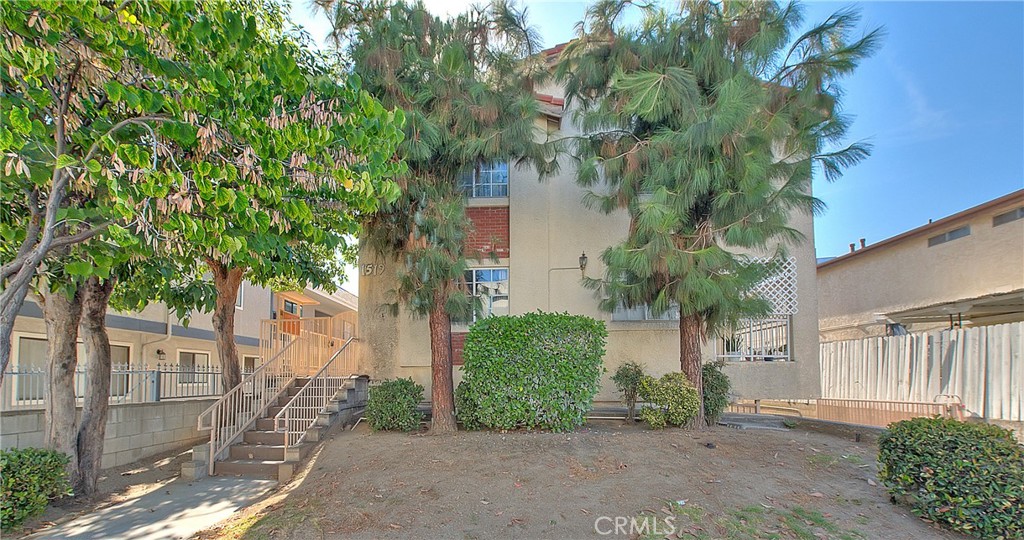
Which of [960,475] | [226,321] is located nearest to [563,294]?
[226,321]

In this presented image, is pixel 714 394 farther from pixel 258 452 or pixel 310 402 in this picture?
pixel 258 452

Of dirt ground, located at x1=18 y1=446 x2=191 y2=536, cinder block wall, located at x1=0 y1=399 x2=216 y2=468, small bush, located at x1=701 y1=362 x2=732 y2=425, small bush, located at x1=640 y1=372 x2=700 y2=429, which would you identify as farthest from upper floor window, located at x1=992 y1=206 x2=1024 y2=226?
cinder block wall, located at x1=0 y1=399 x2=216 y2=468

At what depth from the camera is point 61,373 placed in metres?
6.97

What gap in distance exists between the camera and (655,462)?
7.01 m

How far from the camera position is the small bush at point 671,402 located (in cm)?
870

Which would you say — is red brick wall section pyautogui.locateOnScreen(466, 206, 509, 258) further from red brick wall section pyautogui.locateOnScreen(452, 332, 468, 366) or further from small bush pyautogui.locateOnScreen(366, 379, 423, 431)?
small bush pyautogui.locateOnScreen(366, 379, 423, 431)

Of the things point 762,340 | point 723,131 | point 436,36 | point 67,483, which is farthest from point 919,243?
point 67,483

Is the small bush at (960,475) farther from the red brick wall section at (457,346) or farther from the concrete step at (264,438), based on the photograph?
the concrete step at (264,438)

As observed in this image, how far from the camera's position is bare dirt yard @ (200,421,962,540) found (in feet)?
17.8

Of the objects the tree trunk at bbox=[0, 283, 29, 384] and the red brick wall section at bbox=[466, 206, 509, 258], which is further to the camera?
the red brick wall section at bbox=[466, 206, 509, 258]

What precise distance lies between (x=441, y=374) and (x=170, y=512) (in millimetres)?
4048

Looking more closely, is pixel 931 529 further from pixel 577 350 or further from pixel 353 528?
pixel 353 528

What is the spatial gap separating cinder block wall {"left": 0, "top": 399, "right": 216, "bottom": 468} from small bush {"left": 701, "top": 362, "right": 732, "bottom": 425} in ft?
31.4

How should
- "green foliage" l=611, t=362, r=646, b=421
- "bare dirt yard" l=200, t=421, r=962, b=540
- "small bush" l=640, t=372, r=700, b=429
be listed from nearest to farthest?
"bare dirt yard" l=200, t=421, r=962, b=540
"small bush" l=640, t=372, r=700, b=429
"green foliage" l=611, t=362, r=646, b=421
